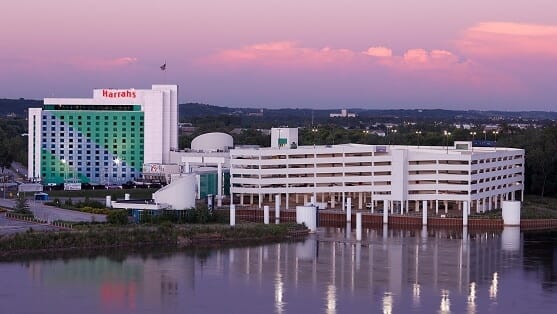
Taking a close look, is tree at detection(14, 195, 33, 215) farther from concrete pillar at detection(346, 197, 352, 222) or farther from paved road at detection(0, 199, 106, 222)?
concrete pillar at detection(346, 197, 352, 222)

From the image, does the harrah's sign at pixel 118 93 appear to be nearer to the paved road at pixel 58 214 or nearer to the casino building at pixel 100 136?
the casino building at pixel 100 136

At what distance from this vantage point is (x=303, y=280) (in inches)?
1193

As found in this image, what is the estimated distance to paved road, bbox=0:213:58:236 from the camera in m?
35.5

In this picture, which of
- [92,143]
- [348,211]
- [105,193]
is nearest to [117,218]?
[348,211]

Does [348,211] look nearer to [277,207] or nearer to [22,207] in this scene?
[277,207]

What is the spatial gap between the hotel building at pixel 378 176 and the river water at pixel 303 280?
7.64 metres

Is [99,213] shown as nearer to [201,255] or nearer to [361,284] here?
[201,255]

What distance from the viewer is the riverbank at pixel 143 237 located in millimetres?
34000

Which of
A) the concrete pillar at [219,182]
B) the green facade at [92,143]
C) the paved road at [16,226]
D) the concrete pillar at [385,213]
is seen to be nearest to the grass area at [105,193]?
the concrete pillar at [219,182]

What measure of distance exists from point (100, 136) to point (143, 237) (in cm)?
1897

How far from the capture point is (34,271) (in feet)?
102

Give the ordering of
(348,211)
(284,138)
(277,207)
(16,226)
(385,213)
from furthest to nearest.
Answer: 1. (284,138)
2. (277,207)
3. (348,211)
4. (385,213)
5. (16,226)

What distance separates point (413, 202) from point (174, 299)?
2056 cm

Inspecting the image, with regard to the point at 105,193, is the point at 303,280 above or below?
below
